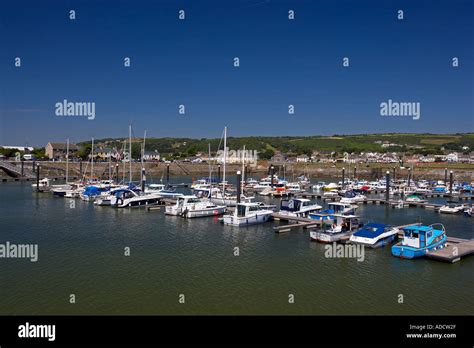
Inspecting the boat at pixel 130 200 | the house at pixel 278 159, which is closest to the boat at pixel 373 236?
the boat at pixel 130 200

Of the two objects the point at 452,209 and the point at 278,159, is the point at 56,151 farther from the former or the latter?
the point at 452,209

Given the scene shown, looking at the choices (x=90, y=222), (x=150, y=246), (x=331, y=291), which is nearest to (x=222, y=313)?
(x=331, y=291)


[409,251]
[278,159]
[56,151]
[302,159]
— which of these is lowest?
[409,251]

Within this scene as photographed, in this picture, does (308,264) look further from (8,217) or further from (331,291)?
(8,217)

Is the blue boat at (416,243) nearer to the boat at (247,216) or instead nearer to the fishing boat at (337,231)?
the fishing boat at (337,231)

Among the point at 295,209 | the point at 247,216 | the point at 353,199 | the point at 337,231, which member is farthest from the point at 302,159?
the point at 337,231

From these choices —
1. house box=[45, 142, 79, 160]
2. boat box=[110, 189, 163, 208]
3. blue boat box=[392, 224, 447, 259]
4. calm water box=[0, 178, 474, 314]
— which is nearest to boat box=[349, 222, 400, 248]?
calm water box=[0, 178, 474, 314]
